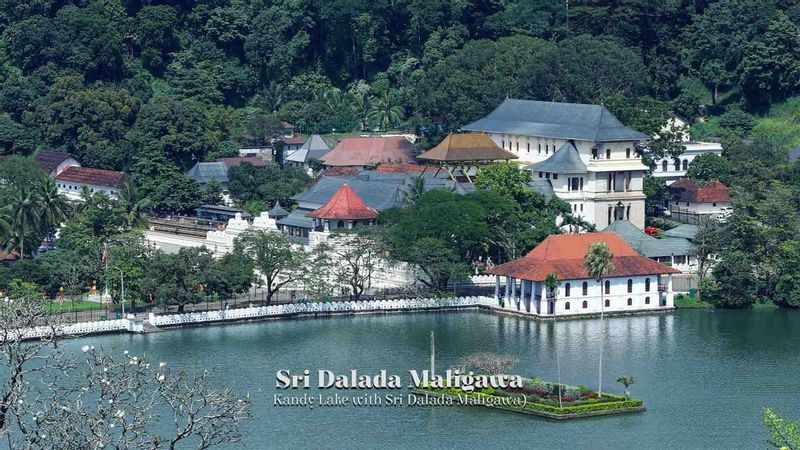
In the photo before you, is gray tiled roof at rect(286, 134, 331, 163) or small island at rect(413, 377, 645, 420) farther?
gray tiled roof at rect(286, 134, 331, 163)

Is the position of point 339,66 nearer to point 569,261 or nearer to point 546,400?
point 569,261

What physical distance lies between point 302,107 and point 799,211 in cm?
3884

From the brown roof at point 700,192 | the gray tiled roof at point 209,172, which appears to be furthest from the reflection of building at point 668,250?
the gray tiled roof at point 209,172

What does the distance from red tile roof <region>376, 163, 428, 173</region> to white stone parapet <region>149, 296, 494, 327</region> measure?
17.2 metres

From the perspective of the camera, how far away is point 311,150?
108m

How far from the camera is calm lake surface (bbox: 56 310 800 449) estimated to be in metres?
58.7

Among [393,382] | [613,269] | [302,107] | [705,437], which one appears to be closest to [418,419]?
[393,382]

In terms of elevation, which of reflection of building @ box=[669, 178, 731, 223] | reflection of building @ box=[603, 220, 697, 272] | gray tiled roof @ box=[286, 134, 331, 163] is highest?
gray tiled roof @ box=[286, 134, 331, 163]

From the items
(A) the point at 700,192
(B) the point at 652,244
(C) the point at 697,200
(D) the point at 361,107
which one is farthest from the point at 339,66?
(B) the point at 652,244

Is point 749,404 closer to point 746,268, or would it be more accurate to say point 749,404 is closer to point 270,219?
point 746,268

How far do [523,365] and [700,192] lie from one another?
28.3 meters

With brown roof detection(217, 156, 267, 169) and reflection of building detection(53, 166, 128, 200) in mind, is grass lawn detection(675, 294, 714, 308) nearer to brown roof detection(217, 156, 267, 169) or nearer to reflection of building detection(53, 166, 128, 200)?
brown roof detection(217, 156, 267, 169)

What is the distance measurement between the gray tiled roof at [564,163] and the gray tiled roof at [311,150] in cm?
1819

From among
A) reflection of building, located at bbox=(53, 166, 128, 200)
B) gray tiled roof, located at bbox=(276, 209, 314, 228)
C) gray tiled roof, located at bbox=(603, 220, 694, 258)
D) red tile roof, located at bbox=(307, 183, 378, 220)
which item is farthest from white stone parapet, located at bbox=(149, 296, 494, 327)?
reflection of building, located at bbox=(53, 166, 128, 200)
